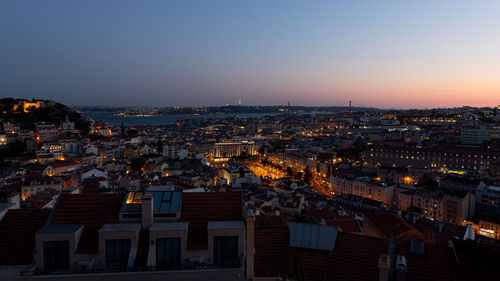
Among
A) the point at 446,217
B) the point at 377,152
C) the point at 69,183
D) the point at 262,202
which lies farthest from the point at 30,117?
the point at 446,217

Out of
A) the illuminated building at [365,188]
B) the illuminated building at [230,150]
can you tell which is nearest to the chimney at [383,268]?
the illuminated building at [365,188]

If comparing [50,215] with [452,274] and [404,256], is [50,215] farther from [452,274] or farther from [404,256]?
[452,274]

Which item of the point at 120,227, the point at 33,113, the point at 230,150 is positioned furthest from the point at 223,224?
the point at 33,113

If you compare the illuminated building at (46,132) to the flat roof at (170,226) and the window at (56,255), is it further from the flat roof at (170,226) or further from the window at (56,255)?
the flat roof at (170,226)

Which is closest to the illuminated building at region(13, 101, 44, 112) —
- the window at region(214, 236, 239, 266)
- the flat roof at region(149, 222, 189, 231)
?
the flat roof at region(149, 222, 189, 231)

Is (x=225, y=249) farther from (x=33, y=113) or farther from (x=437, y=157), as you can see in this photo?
(x=33, y=113)

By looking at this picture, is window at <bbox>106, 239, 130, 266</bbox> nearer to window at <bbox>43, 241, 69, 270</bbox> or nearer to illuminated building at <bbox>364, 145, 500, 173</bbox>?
window at <bbox>43, 241, 69, 270</bbox>
